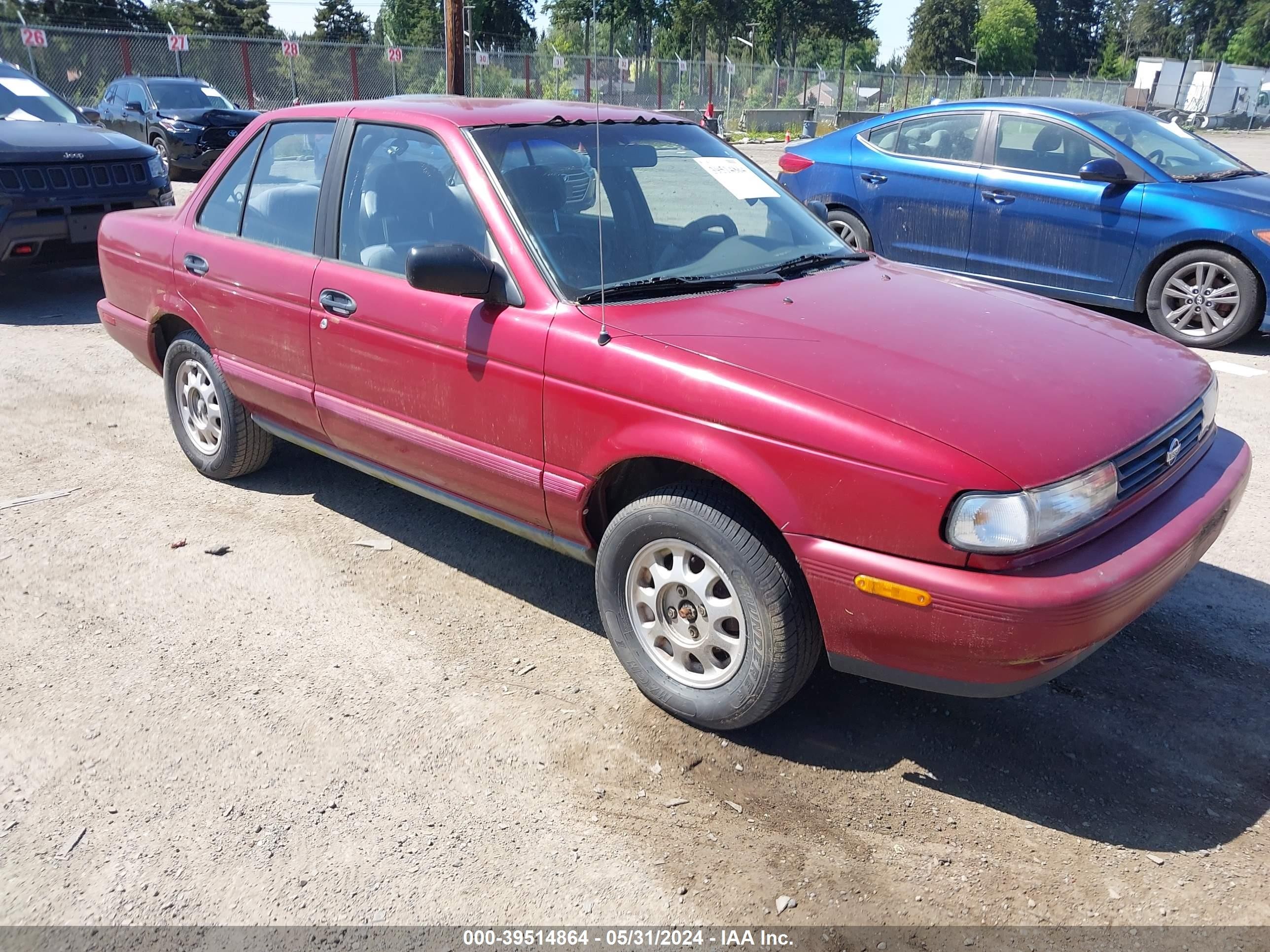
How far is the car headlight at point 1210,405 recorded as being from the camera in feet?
10.7

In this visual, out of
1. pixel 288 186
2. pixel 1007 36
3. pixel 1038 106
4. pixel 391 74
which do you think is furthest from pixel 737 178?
pixel 1007 36

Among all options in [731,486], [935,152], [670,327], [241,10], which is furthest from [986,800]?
[241,10]

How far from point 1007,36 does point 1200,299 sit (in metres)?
105

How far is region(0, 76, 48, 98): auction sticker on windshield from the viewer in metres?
9.30

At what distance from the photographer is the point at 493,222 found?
3.44m

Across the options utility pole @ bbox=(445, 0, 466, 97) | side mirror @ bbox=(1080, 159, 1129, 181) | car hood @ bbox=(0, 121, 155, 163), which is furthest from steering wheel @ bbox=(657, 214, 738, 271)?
utility pole @ bbox=(445, 0, 466, 97)

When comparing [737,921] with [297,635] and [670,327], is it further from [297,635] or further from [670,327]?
[297,635]

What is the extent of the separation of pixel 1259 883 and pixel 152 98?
18.3 metres

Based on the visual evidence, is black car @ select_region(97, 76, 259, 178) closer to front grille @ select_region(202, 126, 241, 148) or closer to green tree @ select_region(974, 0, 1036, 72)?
front grille @ select_region(202, 126, 241, 148)

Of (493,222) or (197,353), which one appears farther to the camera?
(197,353)

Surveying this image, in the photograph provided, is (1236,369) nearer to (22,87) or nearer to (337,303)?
(337,303)

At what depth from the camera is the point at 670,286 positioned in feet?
11.2

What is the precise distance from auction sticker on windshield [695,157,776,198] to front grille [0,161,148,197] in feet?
20.6

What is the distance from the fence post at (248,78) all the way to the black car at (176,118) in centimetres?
960
